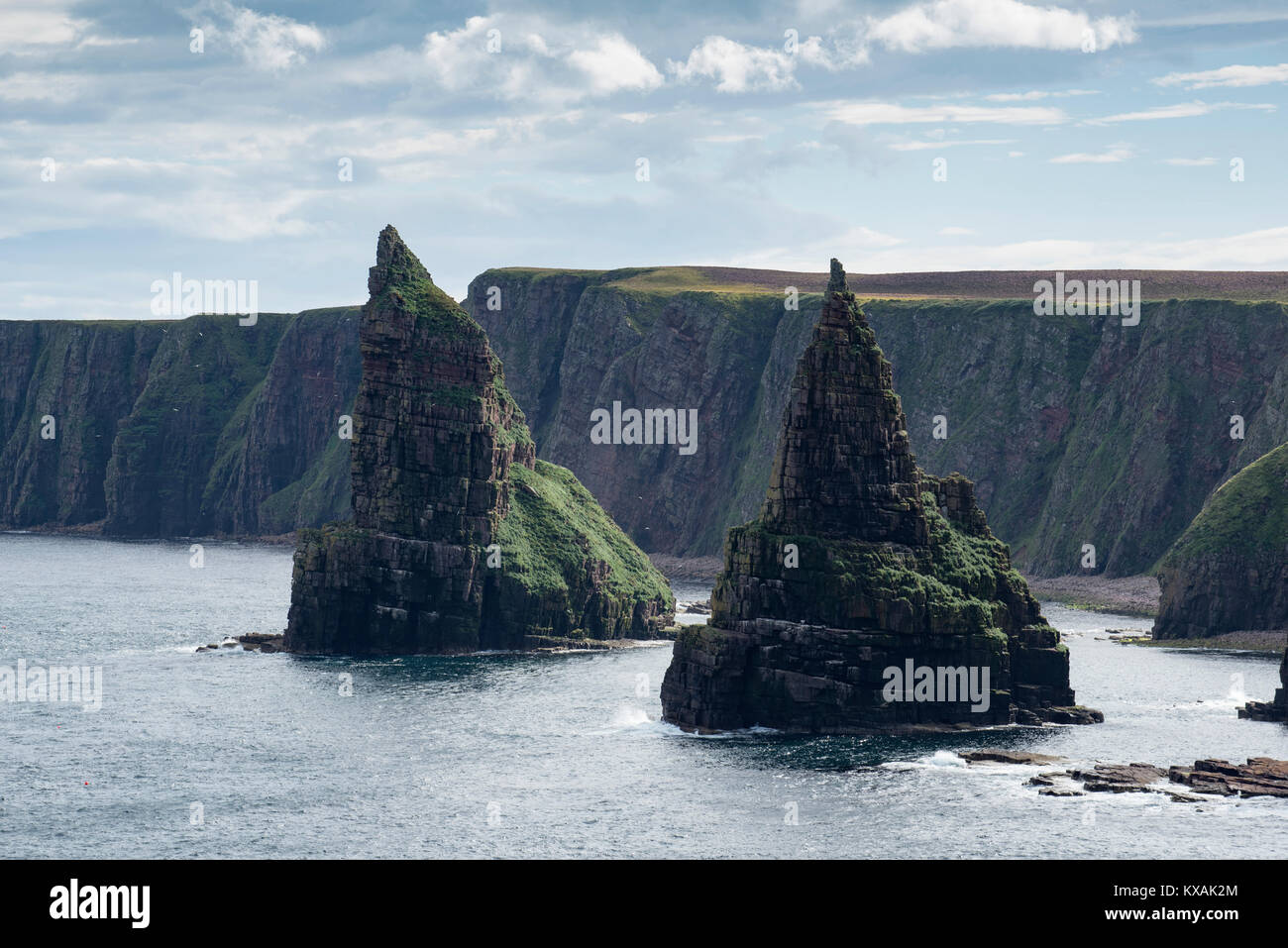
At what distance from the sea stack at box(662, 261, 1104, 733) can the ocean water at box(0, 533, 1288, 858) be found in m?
3.82

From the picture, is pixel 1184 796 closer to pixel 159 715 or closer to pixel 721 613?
pixel 721 613

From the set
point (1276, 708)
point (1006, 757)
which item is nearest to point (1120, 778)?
point (1006, 757)

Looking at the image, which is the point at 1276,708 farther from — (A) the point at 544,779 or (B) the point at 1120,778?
(A) the point at 544,779

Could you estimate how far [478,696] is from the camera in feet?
558

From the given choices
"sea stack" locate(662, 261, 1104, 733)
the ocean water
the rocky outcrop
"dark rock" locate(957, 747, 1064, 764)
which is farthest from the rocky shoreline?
the rocky outcrop

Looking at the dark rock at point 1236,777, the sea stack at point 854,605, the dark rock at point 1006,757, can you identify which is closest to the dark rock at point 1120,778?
the dark rock at point 1236,777

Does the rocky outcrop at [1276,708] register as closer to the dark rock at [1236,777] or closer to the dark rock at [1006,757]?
the dark rock at [1236,777]

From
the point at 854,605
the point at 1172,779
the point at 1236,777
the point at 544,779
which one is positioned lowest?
the point at 544,779

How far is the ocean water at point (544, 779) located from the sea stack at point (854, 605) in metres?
3.82

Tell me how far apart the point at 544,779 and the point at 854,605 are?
28787 mm

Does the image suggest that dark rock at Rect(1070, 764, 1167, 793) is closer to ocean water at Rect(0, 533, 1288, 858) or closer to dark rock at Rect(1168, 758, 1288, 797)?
dark rock at Rect(1168, 758, 1288, 797)

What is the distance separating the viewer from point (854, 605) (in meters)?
142
